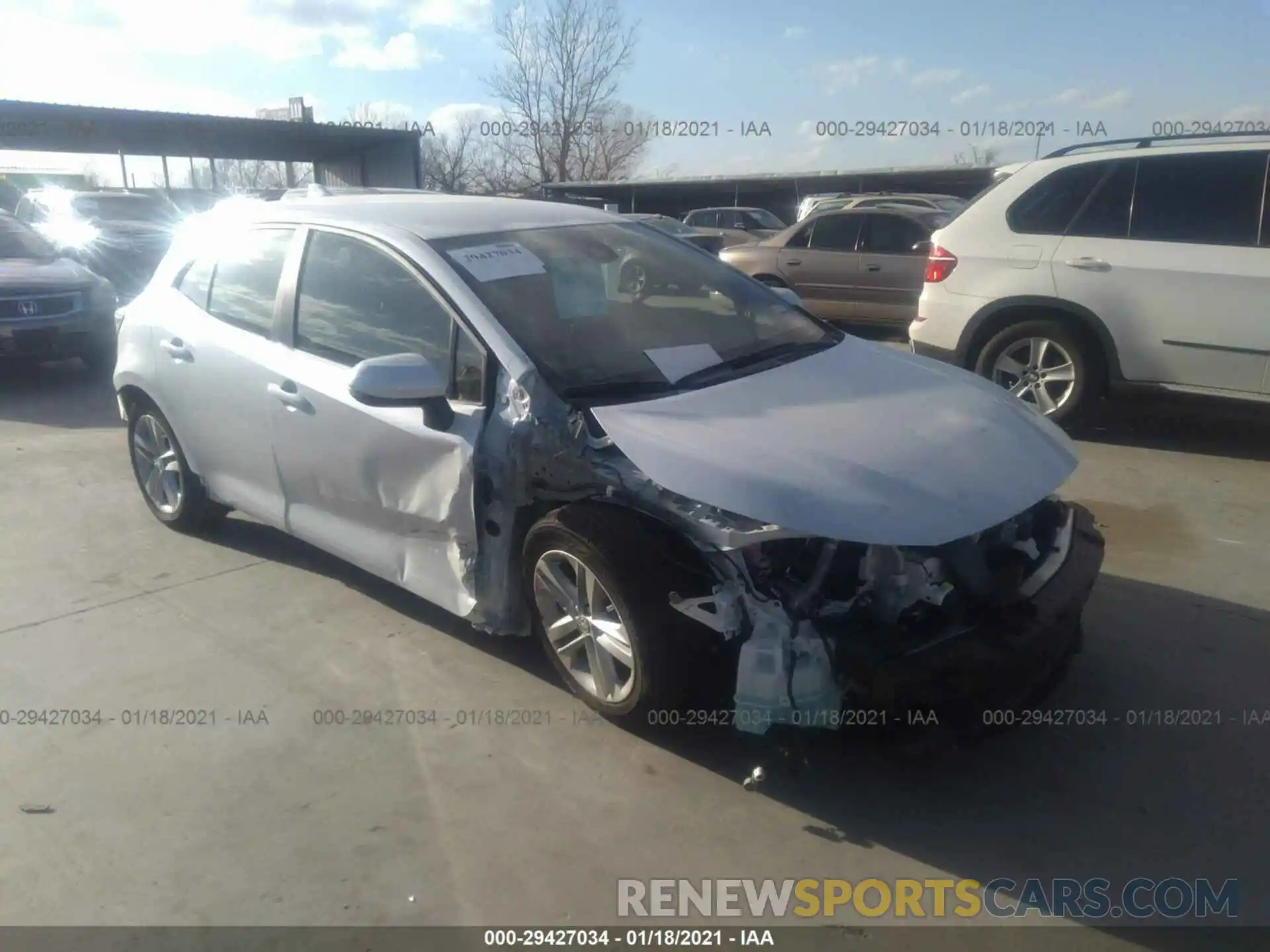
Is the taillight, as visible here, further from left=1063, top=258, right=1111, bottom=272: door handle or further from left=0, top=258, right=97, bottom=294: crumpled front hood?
left=0, top=258, right=97, bottom=294: crumpled front hood

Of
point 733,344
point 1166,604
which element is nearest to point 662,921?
point 733,344

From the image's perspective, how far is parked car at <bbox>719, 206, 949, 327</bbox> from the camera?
431 inches

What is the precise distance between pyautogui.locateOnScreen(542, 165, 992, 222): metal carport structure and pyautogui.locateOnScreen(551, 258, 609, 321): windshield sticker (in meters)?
26.7

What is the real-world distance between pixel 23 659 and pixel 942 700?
349 cm

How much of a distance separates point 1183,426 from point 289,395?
611 cm

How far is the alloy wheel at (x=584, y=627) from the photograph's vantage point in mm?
3145

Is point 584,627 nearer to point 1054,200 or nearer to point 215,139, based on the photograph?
point 1054,200

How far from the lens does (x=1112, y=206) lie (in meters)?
6.39

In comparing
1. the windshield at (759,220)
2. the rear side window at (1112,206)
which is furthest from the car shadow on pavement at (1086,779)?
the windshield at (759,220)

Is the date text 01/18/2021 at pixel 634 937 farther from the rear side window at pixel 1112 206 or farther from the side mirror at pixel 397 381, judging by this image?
the rear side window at pixel 1112 206

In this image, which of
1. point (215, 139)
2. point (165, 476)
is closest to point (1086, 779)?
point (165, 476)

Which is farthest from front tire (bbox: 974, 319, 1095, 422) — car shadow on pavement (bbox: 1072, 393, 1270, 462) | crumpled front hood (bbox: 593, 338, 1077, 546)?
crumpled front hood (bbox: 593, 338, 1077, 546)

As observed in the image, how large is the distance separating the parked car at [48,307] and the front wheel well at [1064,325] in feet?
27.1

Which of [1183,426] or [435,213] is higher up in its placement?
[435,213]
